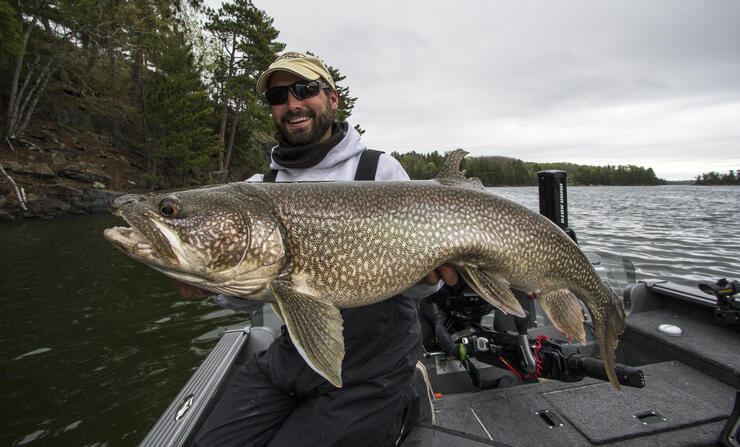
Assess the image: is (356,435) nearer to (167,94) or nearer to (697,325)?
(697,325)

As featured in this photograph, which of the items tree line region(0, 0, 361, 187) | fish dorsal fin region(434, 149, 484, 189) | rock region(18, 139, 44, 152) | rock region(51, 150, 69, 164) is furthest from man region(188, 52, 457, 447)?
rock region(18, 139, 44, 152)

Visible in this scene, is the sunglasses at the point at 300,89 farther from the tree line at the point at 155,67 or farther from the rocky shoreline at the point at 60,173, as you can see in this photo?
the tree line at the point at 155,67

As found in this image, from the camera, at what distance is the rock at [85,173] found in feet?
65.1

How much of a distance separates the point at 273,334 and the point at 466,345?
6.65 ft

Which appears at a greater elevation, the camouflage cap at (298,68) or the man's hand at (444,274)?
the camouflage cap at (298,68)

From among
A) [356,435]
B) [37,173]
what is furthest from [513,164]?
[356,435]

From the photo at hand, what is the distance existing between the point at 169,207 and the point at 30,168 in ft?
77.5

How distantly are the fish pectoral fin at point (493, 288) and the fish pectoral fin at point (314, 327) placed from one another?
890 mm

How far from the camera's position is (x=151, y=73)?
2559 centimetres

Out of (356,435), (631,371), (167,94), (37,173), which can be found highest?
(167,94)

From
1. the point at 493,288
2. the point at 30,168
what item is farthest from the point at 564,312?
the point at 30,168

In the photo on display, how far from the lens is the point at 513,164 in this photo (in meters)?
87.1

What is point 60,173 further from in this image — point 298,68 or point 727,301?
point 727,301

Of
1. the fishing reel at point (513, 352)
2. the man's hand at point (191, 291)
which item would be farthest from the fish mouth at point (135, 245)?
the fishing reel at point (513, 352)
